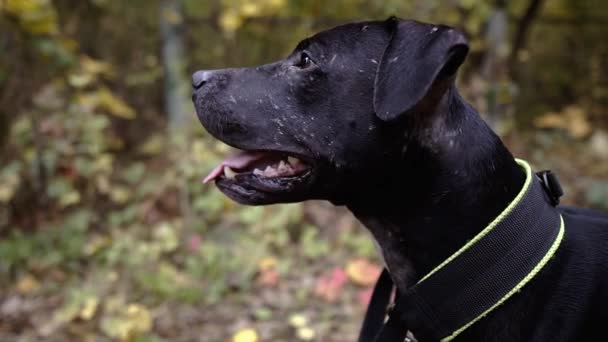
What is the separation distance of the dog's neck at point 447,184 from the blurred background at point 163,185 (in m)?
1.52

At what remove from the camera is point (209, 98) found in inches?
81.2

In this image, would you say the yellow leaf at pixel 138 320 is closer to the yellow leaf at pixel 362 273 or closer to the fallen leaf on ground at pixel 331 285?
the fallen leaf on ground at pixel 331 285

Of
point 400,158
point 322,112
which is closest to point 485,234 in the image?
point 400,158

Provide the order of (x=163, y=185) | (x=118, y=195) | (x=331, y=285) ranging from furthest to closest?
(x=163, y=185) → (x=118, y=195) → (x=331, y=285)

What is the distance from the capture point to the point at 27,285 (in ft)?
14.4

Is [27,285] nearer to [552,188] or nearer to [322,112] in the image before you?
[322,112]

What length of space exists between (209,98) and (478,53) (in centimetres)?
389

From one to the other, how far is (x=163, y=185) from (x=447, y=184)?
4483 millimetres

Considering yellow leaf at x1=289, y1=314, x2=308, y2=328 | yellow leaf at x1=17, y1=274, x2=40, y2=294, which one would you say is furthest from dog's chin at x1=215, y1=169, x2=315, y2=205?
yellow leaf at x1=17, y1=274, x2=40, y2=294

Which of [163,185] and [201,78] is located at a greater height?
[201,78]

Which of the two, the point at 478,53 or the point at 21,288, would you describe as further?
the point at 478,53

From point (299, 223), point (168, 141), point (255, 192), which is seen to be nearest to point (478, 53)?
point (299, 223)

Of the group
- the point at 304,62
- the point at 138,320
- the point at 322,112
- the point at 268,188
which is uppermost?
the point at 304,62

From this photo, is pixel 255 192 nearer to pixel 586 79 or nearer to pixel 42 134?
pixel 42 134
